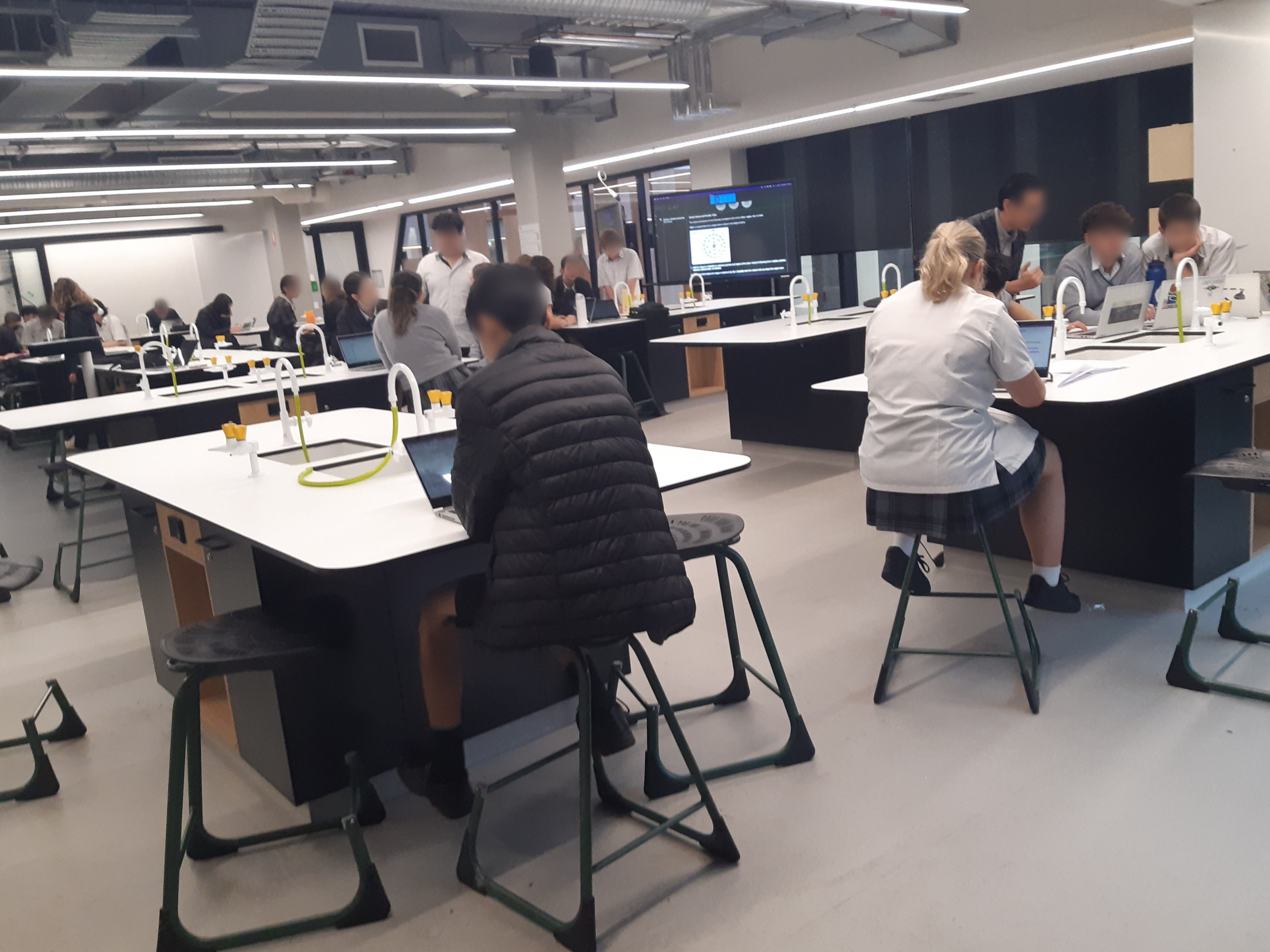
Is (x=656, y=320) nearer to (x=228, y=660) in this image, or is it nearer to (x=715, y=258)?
(x=715, y=258)

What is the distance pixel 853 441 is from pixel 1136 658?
3010mm

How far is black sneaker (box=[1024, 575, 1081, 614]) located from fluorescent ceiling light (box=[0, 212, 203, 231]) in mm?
16106

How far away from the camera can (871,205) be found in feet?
32.7

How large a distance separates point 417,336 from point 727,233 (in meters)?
5.41

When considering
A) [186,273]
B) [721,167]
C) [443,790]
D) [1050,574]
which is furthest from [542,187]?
[186,273]

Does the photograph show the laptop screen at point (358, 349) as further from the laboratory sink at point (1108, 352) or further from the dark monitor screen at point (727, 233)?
the dark monitor screen at point (727, 233)

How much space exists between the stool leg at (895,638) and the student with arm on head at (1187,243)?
8.68ft

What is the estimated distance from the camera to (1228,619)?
3125mm

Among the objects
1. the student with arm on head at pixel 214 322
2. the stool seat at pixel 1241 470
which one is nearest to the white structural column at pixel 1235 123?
the stool seat at pixel 1241 470

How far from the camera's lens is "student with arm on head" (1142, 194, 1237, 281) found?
468 centimetres

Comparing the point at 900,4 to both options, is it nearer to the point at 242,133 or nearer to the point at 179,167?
the point at 242,133

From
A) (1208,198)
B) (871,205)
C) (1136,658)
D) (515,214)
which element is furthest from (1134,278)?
(515,214)

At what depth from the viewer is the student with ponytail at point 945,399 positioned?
280 centimetres

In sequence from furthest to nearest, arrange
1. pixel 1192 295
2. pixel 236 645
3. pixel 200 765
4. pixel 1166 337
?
pixel 1192 295, pixel 1166 337, pixel 200 765, pixel 236 645
